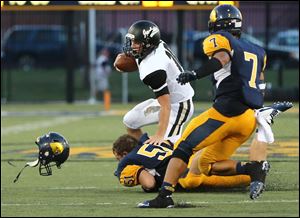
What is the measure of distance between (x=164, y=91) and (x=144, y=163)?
2.50ft

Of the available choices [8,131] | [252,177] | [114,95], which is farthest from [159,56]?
[114,95]

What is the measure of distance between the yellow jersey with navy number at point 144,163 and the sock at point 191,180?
207 millimetres

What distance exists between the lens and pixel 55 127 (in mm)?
19703

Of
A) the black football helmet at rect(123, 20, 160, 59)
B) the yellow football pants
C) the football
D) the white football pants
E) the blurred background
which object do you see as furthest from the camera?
the blurred background

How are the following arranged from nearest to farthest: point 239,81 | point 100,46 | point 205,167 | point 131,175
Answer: point 239,81 → point 205,167 → point 131,175 → point 100,46

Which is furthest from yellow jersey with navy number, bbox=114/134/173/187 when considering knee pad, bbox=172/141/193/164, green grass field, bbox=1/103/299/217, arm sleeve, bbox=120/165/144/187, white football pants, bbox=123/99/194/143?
knee pad, bbox=172/141/193/164

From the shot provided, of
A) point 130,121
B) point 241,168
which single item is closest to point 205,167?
point 241,168

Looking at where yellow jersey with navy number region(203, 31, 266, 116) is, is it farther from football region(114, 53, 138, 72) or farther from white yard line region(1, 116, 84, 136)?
white yard line region(1, 116, 84, 136)

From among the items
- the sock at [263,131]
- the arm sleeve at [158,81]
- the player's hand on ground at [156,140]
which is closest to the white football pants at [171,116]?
the player's hand on ground at [156,140]

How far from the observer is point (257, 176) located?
986 cm

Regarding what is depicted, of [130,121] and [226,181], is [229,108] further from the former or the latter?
[130,121]

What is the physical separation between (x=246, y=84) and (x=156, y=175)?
63.2 inches

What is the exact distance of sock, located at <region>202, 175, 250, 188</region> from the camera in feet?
35.6

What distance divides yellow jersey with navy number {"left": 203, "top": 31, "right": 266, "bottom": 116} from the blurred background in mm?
13783
